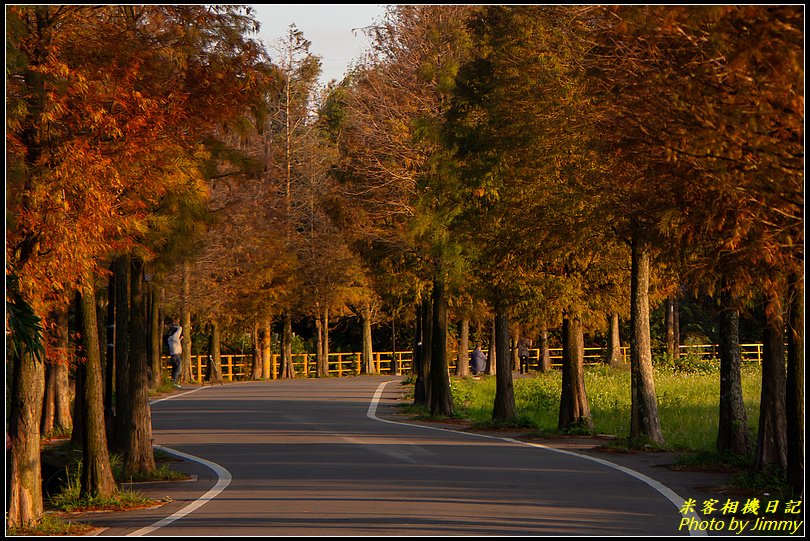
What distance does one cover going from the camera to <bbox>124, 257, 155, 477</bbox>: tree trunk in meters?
18.1

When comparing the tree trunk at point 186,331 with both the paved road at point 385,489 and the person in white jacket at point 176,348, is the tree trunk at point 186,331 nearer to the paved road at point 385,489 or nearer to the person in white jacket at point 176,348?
the person in white jacket at point 176,348

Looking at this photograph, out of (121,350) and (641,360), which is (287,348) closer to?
(121,350)

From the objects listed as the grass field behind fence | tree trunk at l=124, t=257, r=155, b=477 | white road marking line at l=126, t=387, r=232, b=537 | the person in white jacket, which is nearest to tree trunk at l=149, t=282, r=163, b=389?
the person in white jacket

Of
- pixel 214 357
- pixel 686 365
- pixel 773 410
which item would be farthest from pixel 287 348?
pixel 773 410

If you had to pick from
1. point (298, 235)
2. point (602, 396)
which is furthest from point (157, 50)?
point (298, 235)

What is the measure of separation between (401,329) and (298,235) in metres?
15.1

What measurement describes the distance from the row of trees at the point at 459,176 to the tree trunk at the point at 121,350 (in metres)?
0.06

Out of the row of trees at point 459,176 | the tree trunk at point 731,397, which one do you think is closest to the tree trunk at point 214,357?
the row of trees at point 459,176

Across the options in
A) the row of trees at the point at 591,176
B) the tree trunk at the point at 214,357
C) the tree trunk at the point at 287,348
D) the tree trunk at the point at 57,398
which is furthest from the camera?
the tree trunk at the point at 287,348

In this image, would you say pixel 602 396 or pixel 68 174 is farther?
pixel 602 396

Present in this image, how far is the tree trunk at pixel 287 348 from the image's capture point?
62281 mm

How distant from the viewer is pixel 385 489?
1503 cm

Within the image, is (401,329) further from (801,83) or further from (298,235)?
(801,83)

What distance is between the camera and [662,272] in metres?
24.1
